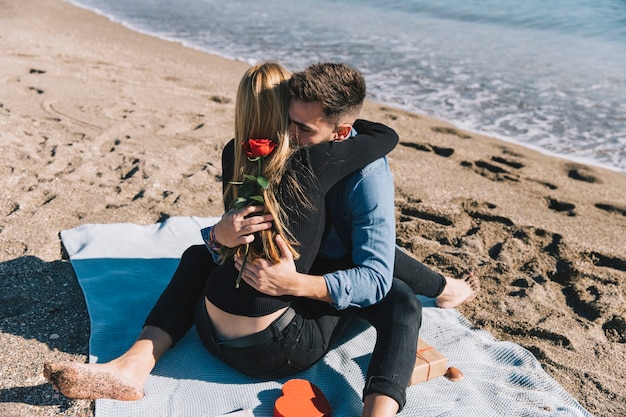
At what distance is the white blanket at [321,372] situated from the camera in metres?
2.55

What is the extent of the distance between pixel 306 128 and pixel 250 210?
0.40m

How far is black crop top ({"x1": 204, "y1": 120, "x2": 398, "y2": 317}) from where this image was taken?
89.1 inches

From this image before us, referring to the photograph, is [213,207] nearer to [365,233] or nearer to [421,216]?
[421,216]

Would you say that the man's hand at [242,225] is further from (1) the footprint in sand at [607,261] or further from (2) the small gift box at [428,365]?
(1) the footprint in sand at [607,261]

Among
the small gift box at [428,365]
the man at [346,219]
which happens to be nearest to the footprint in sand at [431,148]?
the small gift box at [428,365]

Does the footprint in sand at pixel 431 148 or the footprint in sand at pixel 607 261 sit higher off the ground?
the footprint in sand at pixel 431 148

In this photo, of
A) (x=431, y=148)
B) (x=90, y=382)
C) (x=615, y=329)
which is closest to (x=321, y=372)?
(x=90, y=382)

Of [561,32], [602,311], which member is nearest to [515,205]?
[602,311]

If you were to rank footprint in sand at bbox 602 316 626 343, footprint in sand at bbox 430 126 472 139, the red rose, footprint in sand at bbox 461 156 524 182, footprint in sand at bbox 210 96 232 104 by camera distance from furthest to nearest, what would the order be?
footprint in sand at bbox 210 96 232 104 < footprint in sand at bbox 430 126 472 139 < footprint in sand at bbox 461 156 524 182 < footprint in sand at bbox 602 316 626 343 < the red rose

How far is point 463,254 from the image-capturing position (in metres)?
3.94

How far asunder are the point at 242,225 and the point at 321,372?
0.90m

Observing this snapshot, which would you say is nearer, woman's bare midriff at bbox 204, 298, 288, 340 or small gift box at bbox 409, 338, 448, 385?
woman's bare midriff at bbox 204, 298, 288, 340

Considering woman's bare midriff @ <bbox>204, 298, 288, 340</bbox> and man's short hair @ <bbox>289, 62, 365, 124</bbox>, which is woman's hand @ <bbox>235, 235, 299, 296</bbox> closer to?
woman's bare midriff @ <bbox>204, 298, 288, 340</bbox>

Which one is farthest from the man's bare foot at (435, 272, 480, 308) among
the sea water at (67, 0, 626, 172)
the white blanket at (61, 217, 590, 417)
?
the sea water at (67, 0, 626, 172)
